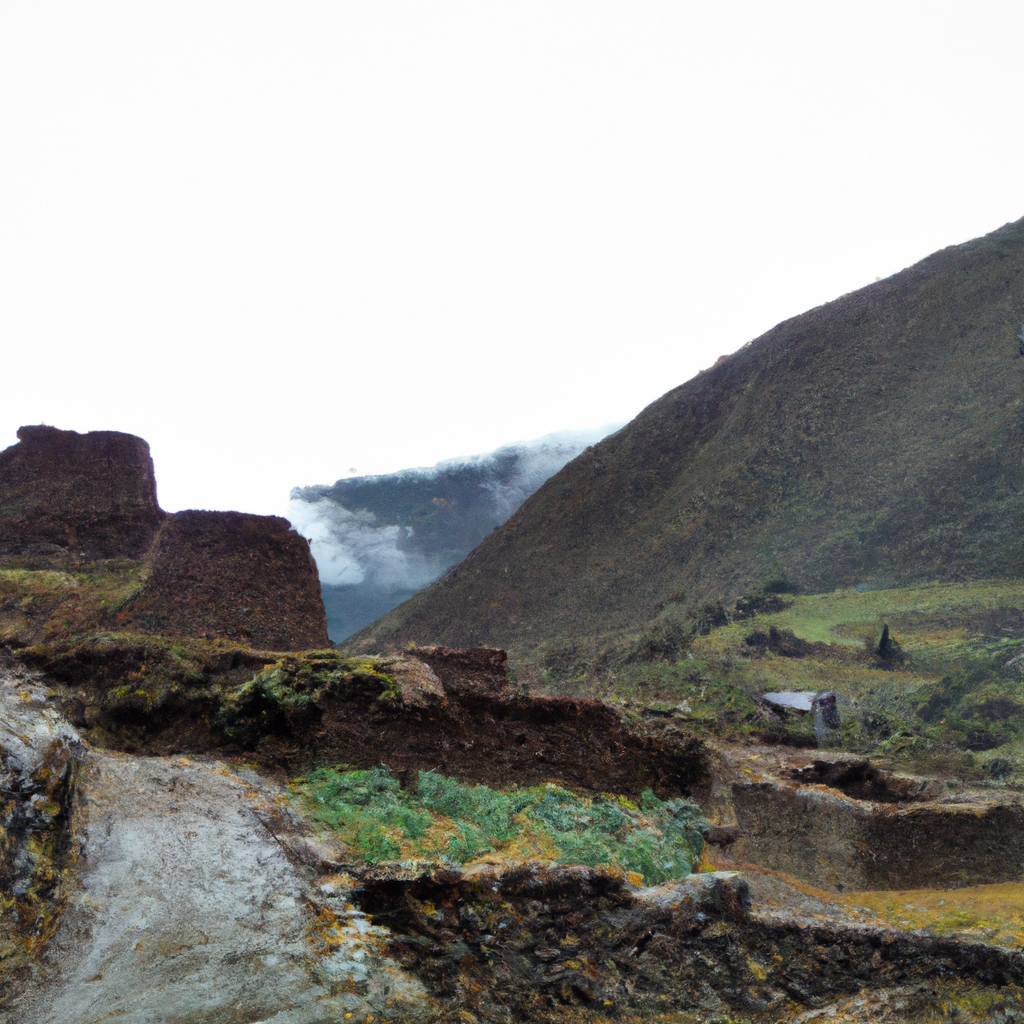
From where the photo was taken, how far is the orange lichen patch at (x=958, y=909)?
362 centimetres

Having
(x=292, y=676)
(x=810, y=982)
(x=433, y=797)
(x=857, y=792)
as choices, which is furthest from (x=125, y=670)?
(x=857, y=792)

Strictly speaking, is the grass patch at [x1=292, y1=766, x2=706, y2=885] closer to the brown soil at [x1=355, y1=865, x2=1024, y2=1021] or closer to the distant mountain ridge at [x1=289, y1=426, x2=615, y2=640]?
Result: the brown soil at [x1=355, y1=865, x2=1024, y2=1021]

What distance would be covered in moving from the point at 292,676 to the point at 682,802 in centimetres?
353

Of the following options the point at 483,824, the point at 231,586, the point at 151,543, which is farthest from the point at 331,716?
the point at 151,543

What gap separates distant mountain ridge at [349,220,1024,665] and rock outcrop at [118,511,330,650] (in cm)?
1628

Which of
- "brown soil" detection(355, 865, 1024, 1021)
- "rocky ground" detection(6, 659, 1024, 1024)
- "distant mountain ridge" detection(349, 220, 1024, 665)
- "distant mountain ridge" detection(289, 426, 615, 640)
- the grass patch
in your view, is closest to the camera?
"rocky ground" detection(6, 659, 1024, 1024)

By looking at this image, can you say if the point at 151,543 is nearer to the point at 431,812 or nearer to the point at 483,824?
the point at 431,812

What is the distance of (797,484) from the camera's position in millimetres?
31281

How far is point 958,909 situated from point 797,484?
28.7 m

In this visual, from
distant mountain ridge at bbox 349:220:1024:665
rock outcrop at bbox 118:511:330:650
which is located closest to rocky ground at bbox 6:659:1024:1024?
rock outcrop at bbox 118:511:330:650

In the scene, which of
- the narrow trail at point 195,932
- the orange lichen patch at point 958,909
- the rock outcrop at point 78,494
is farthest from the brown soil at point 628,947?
the rock outcrop at point 78,494

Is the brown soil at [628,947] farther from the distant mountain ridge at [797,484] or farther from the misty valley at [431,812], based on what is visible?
the distant mountain ridge at [797,484]

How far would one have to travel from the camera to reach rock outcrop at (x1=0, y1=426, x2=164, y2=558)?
14.1m

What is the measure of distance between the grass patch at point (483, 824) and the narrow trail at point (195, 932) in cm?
60
